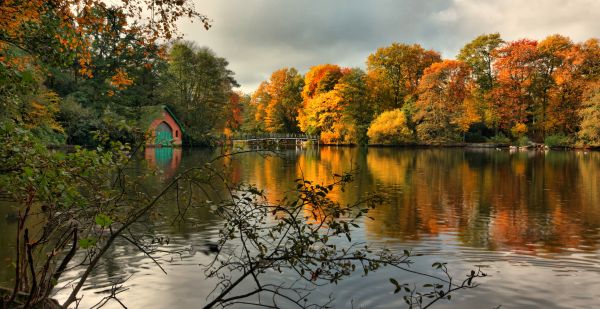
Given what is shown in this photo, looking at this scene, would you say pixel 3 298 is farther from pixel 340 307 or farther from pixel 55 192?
pixel 340 307

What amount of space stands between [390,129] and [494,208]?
41735 millimetres

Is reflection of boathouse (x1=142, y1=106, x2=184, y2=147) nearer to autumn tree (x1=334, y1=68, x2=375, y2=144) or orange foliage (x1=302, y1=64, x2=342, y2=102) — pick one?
autumn tree (x1=334, y1=68, x2=375, y2=144)

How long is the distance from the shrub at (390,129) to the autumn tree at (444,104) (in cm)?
164

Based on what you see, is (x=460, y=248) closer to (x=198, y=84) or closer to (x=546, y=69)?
(x=198, y=84)

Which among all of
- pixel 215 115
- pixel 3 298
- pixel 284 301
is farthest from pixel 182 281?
pixel 215 115

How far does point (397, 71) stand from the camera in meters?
61.8

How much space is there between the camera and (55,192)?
11.9 feet

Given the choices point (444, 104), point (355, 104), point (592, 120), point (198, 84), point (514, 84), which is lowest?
point (592, 120)

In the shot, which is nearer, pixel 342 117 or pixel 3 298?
pixel 3 298

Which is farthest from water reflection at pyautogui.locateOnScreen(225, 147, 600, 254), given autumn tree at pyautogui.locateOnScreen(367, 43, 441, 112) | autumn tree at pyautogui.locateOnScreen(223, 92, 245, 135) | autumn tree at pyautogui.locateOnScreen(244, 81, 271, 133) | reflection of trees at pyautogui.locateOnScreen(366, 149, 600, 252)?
autumn tree at pyautogui.locateOnScreen(244, 81, 271, 133)

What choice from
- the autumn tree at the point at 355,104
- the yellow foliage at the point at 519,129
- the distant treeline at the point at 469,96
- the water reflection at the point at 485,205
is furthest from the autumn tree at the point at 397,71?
the water reflection at the point at 485,205

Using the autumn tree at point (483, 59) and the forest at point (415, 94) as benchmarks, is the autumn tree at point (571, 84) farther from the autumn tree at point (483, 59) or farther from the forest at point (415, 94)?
the autumn tree at point (483, 59)

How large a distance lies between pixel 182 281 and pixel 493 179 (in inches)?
712

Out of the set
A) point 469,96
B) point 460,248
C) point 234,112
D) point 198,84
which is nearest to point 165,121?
point 198,84
